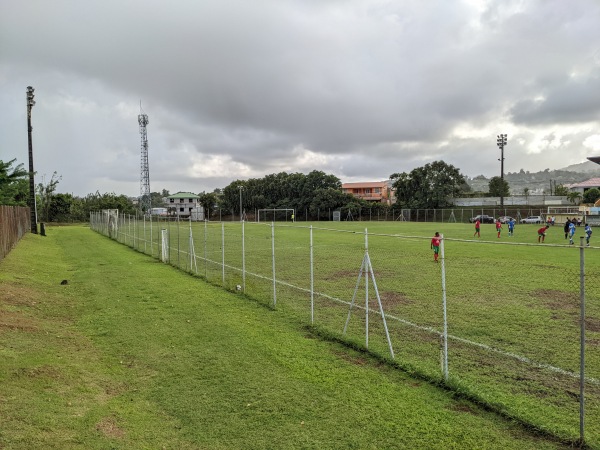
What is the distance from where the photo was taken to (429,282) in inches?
545

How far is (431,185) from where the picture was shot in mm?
74562

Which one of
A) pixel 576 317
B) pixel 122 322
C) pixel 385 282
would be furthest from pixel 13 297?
pixel 576 317

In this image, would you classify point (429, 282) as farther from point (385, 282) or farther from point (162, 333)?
point (162, 333)

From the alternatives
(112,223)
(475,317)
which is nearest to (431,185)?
(112,223)

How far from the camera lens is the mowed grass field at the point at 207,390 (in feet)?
15.4

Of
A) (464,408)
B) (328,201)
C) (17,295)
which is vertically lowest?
(464,408)

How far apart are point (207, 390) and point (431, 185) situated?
7315 cm

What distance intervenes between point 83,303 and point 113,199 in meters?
71.0

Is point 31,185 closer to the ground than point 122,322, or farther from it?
farther from it

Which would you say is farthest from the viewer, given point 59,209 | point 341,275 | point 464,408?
point 59,209

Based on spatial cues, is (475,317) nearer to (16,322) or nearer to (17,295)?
(16,322)

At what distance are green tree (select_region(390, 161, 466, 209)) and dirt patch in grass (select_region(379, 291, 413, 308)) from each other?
212ft

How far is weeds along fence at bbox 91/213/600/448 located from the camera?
→ 5.48 meters

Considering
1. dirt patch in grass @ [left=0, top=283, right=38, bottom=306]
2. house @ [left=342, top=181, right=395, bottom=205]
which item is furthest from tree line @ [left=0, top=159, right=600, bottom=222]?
dirt patch in grass @ [left=0, top=283, right=38, bottom=306]
